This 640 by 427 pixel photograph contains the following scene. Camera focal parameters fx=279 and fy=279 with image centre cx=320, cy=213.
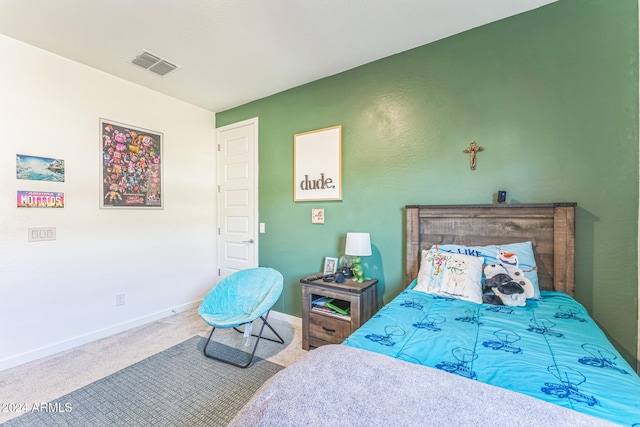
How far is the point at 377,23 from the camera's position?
7.05 feet

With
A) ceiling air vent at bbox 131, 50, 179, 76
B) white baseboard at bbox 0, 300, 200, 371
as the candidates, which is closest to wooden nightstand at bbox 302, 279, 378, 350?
white baseboard at bbox 0, 300, 200, 371

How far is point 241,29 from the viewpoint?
220cm

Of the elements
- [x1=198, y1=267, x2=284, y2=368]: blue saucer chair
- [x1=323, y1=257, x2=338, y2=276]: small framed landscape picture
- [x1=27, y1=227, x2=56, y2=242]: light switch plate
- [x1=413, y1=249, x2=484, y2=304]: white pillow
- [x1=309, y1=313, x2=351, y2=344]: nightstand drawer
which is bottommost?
[x1=309, y1=313, x2=351, y2=344]: nightstand drawer

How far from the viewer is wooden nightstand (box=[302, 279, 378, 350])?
2287 millimetres

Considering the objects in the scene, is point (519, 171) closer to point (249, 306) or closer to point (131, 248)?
point (249, 306)

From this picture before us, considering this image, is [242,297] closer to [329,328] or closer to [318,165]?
[329,328]

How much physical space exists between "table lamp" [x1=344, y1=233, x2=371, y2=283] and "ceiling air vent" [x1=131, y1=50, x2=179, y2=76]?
2.40m

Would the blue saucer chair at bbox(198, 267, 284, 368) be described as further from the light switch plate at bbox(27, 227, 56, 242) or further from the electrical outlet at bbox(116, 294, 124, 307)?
the light switch plate at bbox(27, 227, 56, 242)

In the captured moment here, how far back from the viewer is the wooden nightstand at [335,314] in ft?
7.50

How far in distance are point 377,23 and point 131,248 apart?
10.8 ft

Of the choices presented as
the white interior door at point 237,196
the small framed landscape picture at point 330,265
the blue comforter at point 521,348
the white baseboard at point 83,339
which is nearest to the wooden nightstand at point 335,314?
the small framed landscape picture at point 330,265

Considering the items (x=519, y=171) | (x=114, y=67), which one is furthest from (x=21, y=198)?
(x=519, y=171)

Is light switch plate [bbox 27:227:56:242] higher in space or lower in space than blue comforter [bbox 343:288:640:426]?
higher

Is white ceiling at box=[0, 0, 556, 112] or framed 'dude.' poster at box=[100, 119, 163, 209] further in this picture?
framed 'dude.' poster at box=[100, 119, 163, 209]
